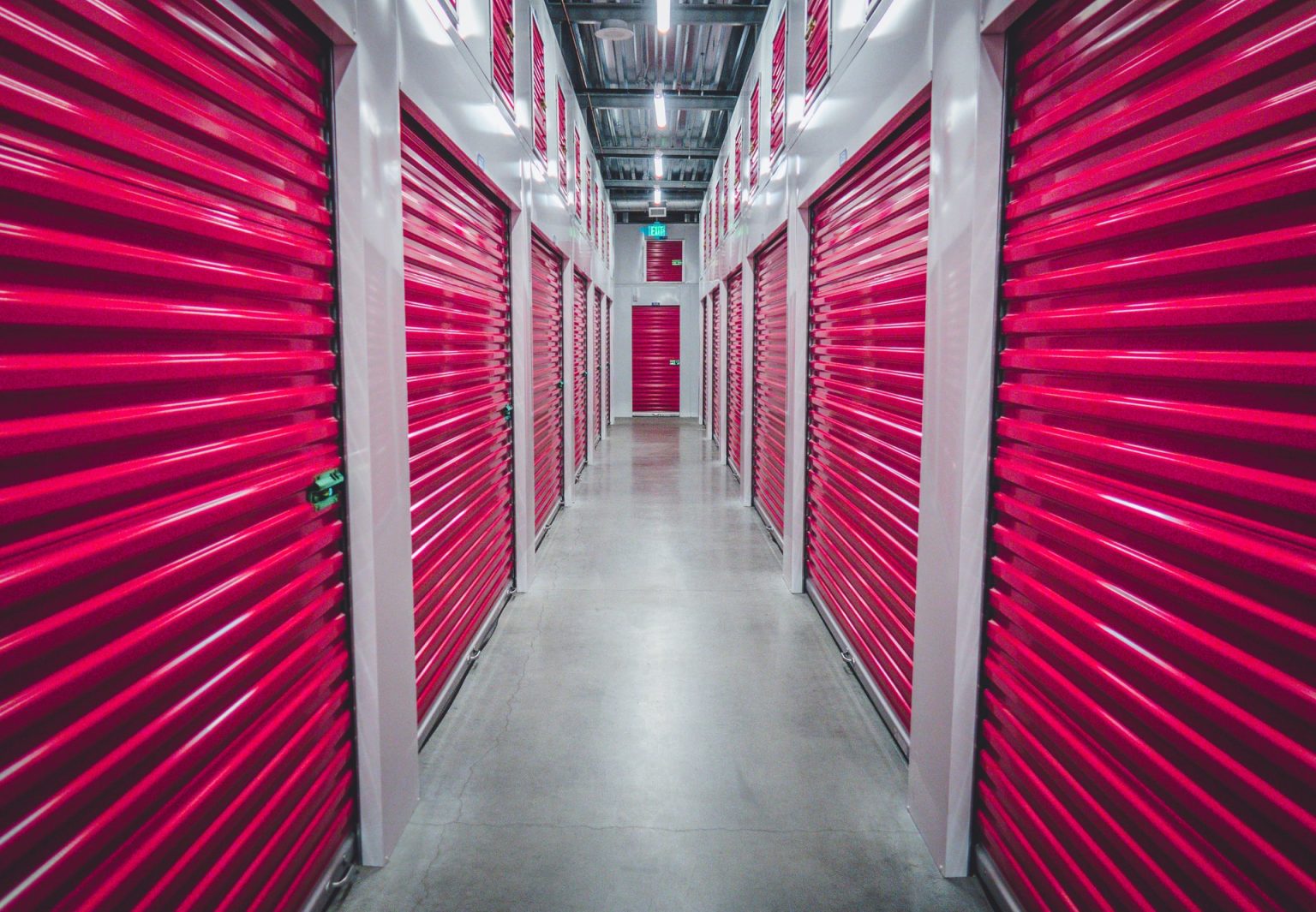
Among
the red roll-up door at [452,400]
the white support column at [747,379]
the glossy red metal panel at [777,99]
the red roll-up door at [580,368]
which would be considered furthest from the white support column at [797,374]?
the red roll-up door at [580,368]

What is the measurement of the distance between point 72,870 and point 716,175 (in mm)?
12251

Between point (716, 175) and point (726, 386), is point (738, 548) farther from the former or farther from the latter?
point (716, 175)

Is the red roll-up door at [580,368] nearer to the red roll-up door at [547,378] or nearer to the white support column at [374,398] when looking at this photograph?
the red roll-up door at [547,378]

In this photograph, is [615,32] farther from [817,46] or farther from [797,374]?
[797,374]

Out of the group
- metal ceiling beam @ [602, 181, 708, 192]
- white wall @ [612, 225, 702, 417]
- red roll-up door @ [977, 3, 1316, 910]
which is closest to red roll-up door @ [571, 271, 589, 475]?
metal ceiling beam @ [602, 181, 708, 192]

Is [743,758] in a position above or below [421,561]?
below

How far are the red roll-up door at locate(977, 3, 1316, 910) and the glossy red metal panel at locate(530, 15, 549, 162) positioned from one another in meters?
4.15

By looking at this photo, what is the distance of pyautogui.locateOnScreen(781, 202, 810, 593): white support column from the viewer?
15.9 feet

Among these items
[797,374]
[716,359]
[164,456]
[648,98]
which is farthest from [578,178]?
[164,456]

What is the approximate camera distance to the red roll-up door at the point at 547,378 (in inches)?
242

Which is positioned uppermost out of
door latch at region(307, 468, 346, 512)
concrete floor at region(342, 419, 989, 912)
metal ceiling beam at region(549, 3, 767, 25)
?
metal ceiling beam at region(549, 3, 767, 25)

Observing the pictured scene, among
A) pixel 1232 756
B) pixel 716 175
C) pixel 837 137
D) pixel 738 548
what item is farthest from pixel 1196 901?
pixel 716 175

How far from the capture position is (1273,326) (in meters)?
1.32

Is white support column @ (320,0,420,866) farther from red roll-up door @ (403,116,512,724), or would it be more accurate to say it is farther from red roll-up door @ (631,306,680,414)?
red roll-up door @ (631,306,680,414)
